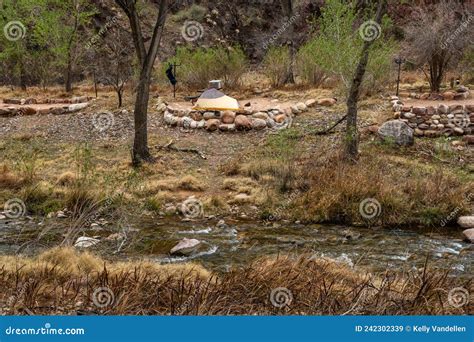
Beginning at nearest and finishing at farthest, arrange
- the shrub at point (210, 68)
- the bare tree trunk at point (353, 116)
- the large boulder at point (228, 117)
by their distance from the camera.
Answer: the bare tree trunk at point (353, 116) < the large boulder at point (228, 117) < the shrub at point (210, 68)

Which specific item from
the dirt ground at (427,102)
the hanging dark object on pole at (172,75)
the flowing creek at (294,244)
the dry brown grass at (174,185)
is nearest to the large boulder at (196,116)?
the hanging dark object on pole at (172,75)

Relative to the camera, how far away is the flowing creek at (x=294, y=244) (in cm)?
638

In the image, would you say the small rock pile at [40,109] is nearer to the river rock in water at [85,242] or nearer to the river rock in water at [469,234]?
the river rock in water at [85,242]

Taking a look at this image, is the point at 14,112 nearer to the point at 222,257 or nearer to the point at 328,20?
the point at 328,20

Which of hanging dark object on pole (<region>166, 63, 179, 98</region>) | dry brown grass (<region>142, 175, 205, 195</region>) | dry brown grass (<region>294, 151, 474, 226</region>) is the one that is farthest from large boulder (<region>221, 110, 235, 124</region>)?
dry brown grass (<region>294, 151, 474, 226</region>)

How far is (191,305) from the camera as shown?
136 inches

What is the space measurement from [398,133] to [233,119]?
149 inches

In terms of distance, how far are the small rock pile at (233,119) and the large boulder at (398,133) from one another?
2376 millimetres

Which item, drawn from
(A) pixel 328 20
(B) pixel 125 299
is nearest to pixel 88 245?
(B) pixel 125 299

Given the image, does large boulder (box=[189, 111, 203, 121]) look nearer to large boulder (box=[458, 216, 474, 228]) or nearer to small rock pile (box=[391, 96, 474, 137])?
small rock pile (box=[391, 96, 474, 137])

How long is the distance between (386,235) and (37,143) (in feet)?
25.0

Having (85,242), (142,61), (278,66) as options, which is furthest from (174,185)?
(278,66)

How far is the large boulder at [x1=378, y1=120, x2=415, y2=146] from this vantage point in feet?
35.3

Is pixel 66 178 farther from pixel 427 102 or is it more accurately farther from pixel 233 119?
pixel 427 102
